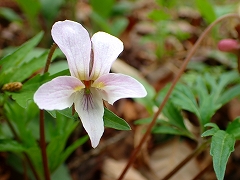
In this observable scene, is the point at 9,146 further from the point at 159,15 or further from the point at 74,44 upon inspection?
the point at 159,15

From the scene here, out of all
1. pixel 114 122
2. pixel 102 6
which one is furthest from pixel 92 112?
pixel 102 6

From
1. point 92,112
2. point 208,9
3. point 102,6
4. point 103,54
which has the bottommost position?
point 102,6

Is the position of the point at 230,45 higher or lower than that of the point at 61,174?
higher

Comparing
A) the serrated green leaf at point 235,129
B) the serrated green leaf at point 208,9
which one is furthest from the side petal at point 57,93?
the serrated green leaf at point 208,9

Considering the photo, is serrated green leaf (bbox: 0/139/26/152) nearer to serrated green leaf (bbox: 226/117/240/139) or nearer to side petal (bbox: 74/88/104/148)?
side petal (bbox: 74/88/104/148)

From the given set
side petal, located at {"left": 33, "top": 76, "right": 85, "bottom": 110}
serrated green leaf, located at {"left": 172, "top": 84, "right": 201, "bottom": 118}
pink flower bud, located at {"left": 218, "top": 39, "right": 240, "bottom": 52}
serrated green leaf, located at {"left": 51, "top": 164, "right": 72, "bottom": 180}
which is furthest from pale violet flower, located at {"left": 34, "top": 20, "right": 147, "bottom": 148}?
serrated green leaf, located at {"left": 51, "top": 164, "right": 72, "bottom": 180}

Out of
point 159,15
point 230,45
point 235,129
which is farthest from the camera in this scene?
point 159,15
